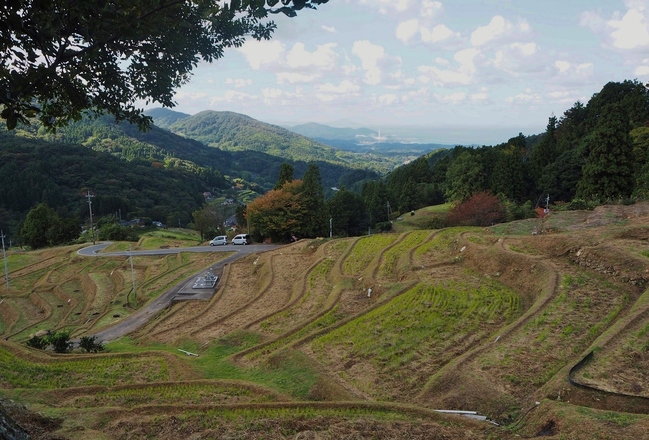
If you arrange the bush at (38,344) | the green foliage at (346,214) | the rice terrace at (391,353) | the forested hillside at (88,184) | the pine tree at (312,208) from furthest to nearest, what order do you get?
the forested hillside at (88,184), the green foliage at (346,214), the pine tree at (312,208), the bush at (38,344), the rice terrace at (391,353)

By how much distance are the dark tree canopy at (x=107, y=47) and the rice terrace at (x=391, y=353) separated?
5.10m

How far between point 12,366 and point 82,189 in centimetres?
10444

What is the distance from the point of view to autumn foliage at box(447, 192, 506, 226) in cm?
3703

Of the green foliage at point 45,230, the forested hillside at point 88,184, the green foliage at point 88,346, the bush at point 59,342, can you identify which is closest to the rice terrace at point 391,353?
the green foliage at point 88,346

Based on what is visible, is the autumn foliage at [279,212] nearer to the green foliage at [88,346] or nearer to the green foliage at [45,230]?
the green foliage at [88,346]

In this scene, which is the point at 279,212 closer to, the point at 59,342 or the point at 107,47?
the point at 59,342

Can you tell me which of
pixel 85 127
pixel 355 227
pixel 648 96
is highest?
pixel 85 127

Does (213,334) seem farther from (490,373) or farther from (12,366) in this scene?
(490,373)

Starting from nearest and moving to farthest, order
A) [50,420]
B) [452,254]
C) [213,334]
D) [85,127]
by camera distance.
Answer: [50,420] → [213,334] → [452,254] → [85,127]

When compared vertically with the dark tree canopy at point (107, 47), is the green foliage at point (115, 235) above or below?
below

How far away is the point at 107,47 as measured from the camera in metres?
5.70

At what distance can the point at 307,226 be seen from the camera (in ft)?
140

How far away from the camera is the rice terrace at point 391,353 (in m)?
7.91

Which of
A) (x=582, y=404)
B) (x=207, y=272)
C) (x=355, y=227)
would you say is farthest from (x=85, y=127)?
(x=582, y=404)
